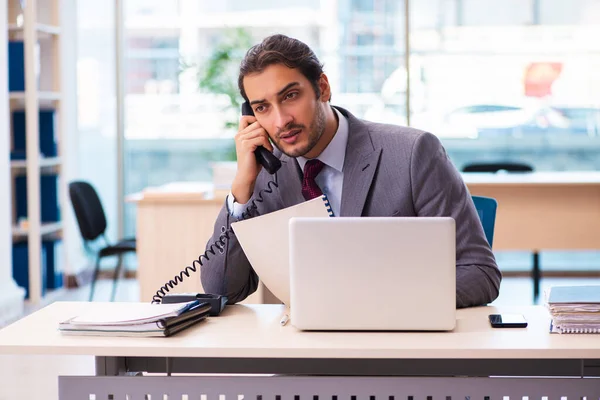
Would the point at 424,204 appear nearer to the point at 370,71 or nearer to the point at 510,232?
the point at 510,232

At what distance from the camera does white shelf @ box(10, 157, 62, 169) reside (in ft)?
18.0

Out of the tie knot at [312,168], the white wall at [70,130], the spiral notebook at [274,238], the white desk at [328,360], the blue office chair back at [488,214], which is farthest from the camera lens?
the white wall at [70,130]

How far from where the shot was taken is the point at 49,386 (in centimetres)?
380

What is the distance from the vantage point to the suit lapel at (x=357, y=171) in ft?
7.57

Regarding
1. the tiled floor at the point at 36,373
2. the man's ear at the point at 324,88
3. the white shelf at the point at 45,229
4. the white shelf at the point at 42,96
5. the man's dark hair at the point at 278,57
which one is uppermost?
the white shelf at the point at 42,96

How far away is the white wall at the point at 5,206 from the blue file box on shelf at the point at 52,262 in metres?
0.56

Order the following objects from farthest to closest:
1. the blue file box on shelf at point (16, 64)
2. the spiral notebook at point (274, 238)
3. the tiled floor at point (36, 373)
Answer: the blue file box on shelf at point (16, 64) < the tiled floor at point (36, 373) < the spiral notebook at point (274, 238)

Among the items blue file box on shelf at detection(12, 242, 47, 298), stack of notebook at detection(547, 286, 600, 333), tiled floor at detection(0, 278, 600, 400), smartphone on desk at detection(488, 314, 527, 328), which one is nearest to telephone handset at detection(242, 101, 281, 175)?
smartphone on desk at detection(488, 314, 527, 328)

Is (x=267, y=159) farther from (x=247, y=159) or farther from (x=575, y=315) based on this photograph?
(x=575, y=315)

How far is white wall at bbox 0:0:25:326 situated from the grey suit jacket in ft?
10.6

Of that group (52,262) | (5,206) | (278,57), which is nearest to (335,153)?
(278,57)

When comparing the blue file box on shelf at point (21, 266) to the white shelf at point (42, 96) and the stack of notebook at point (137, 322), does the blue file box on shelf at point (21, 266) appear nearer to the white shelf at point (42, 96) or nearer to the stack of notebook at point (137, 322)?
the white shelf at point (42, 96)

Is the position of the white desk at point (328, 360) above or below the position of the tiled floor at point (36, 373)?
above

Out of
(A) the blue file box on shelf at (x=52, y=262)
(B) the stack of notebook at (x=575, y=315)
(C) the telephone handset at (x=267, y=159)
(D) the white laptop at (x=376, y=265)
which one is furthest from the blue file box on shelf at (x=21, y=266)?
(B) the stack of notebook at (x=575, y=315)
